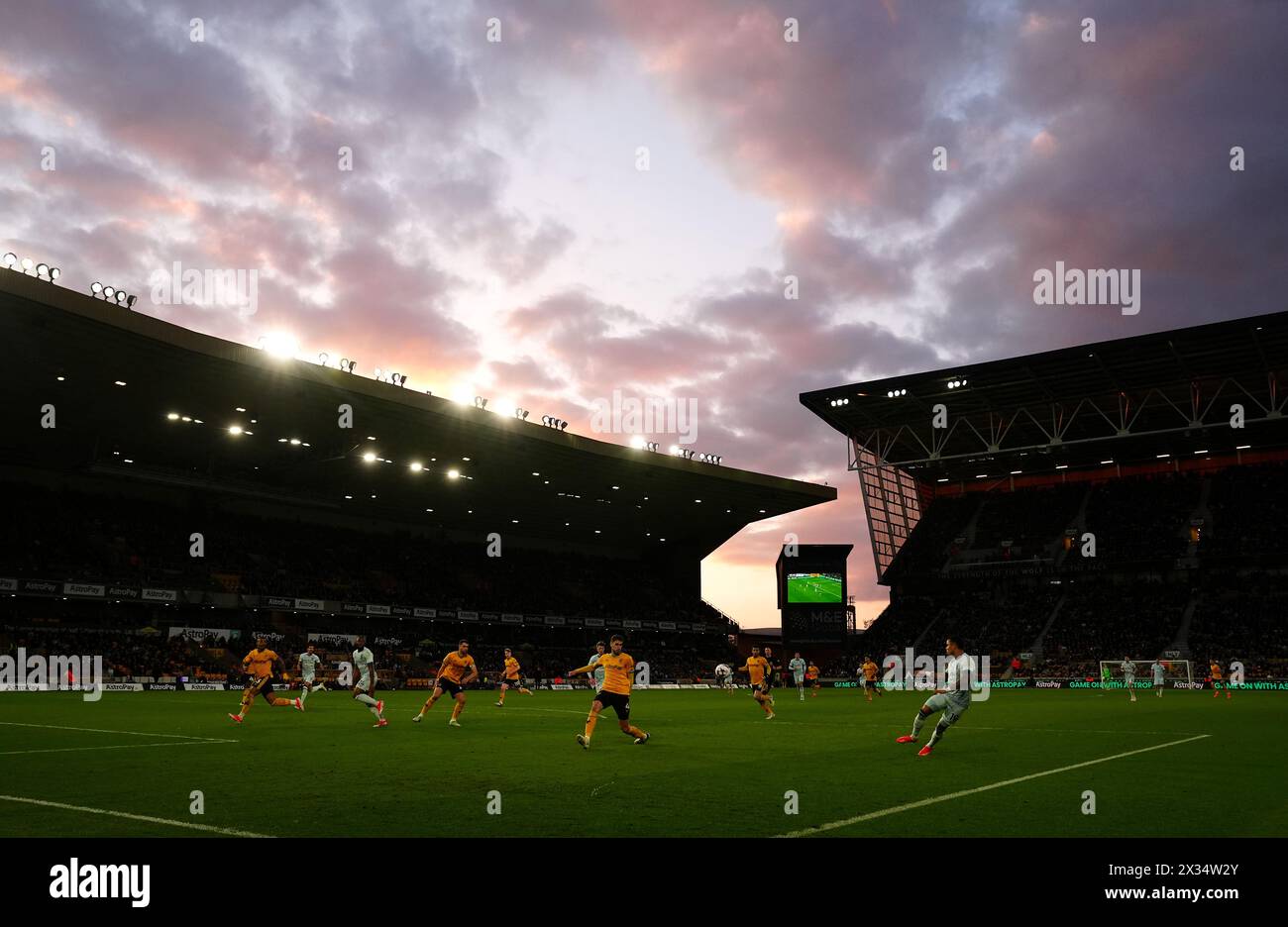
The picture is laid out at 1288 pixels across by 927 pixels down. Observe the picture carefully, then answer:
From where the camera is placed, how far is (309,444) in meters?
55.4

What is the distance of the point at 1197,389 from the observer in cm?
6362

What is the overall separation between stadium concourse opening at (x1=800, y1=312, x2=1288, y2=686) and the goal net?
6.04 feet

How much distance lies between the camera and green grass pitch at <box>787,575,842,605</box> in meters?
71.0

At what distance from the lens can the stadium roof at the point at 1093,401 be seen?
57.8 m


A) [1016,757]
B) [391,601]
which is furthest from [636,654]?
[1016,757]

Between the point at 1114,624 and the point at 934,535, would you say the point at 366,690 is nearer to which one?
the point at 1114,624

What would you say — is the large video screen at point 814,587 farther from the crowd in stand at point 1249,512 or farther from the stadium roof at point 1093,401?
the crowd in stand at point 1249,512

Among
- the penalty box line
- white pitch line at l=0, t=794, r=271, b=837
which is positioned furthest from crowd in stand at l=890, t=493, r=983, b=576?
white pitch line at l=0, t=794, r=271, b=837

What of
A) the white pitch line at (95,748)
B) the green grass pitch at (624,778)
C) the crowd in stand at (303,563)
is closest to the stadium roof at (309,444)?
the crowd in stand at (303,563)

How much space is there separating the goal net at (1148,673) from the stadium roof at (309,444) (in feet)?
78.0

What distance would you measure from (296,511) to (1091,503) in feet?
203

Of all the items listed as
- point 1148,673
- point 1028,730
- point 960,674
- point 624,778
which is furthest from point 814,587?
point 624,778

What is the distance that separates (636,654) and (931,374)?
31.4 meters
